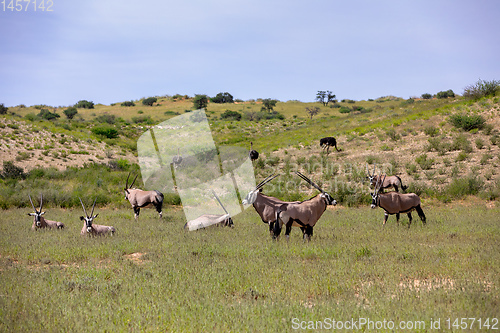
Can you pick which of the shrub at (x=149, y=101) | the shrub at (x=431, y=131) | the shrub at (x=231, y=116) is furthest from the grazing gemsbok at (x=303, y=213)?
the shrub at (x=149, y=101)

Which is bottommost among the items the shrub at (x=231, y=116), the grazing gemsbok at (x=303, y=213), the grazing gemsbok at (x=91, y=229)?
the grazing gemsbok at (x=91, y=229)

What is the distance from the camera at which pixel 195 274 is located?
7688 mm

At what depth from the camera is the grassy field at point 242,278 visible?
213 inches

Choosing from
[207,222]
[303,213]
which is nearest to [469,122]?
[303,213]

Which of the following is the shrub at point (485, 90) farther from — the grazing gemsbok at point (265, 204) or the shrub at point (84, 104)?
the shrub at point (84, 104)

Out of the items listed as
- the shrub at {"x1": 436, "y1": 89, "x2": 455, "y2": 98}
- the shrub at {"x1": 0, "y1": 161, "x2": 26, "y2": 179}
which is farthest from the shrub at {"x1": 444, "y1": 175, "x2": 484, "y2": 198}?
the shrub at {"x1": 436, "y1": 89, "x2": 455, "y2": 98}

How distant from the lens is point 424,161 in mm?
25922

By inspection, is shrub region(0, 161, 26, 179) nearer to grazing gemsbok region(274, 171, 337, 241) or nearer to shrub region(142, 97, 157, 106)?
grazing gemsbok region(274, 171, 337, 241)

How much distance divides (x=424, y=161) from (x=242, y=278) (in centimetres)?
2248

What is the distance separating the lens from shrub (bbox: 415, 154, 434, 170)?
25214mm

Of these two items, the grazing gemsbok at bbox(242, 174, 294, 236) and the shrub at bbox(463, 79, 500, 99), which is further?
the shrub at bbox(463, 79, 500, 99)

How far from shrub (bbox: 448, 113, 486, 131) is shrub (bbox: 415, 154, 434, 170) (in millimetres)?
7532

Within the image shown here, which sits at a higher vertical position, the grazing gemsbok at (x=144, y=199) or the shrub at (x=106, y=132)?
the shrub at (x=106, y=132)

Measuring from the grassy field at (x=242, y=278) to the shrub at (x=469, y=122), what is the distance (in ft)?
72.4
